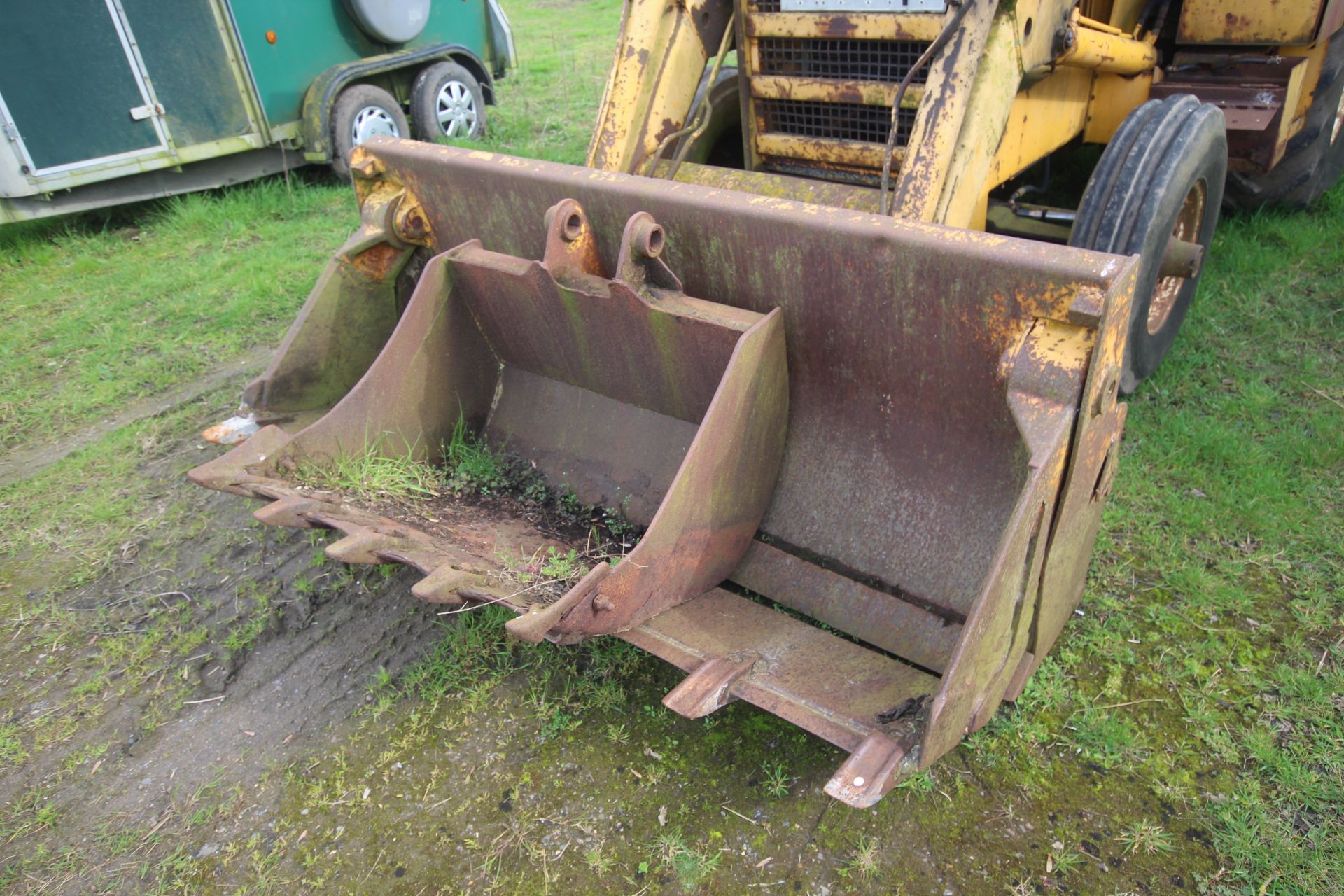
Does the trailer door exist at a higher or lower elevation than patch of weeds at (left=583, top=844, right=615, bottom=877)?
higher

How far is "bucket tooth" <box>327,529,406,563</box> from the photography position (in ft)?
6.80

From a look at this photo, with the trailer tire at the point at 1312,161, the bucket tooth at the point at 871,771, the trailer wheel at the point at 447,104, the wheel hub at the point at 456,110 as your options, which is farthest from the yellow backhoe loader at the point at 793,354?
the wheel hub at the point at 456,110

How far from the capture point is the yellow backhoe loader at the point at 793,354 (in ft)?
6.37

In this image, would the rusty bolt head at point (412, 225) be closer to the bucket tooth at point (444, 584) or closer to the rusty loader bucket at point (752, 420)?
the rusty loader bucket at point (752, 420)

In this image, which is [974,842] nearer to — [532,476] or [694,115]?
[532,476]

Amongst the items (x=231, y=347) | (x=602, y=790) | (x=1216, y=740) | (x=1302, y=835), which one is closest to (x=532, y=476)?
(x=602, y=790)

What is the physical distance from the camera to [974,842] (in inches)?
82.9

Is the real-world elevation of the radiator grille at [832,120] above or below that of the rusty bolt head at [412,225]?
above

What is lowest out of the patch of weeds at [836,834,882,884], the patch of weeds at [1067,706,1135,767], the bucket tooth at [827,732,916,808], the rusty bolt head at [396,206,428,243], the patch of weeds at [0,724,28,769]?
the patch of weeds at [1067,706,1135,767]

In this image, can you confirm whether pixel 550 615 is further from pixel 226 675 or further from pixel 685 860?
pixel 226 675

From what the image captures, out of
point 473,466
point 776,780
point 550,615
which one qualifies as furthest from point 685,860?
point 473,466

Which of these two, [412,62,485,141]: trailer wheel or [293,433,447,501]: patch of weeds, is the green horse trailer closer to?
[412,62,485,141]: trailer wheel

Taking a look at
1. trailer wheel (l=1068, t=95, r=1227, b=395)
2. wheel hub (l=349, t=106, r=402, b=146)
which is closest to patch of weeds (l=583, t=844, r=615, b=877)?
trailer wheel (l=1068, t=95, r=1227, b=395)

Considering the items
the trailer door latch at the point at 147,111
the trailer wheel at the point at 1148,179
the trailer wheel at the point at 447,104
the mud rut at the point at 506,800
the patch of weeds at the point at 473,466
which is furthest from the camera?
the trailer wheel at the point at 447,104
